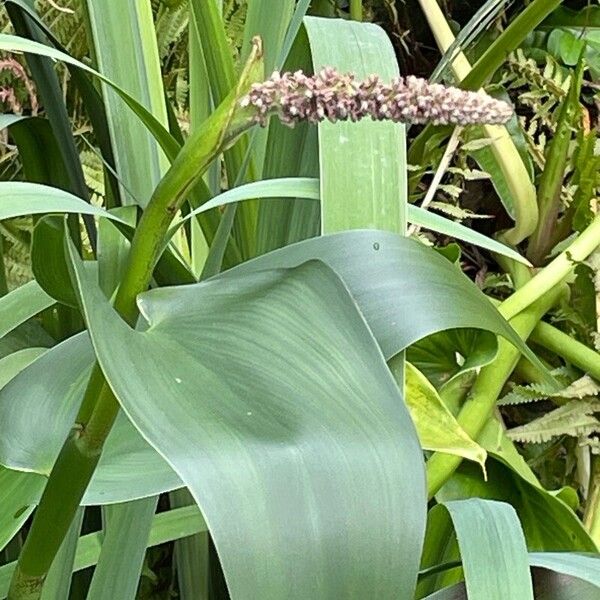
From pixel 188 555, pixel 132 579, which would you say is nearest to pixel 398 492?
pixel 132 579

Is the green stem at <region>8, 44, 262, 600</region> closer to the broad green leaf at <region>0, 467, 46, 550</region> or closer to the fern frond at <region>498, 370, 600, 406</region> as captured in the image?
the broad green leaf at <region>0, 467, 46, 550</region>

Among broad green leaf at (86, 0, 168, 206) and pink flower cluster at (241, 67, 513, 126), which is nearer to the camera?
pink flower cluster at (241, 67, 513, 126)

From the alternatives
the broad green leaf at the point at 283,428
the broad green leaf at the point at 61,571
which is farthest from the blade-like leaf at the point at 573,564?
the broad green leaf at the point at 61,571

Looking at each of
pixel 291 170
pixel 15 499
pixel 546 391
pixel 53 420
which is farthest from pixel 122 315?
pixel 546 391

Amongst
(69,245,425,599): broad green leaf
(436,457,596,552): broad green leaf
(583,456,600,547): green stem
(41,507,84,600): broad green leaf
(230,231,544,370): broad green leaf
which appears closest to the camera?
(69,245,425,599): broad green leaf

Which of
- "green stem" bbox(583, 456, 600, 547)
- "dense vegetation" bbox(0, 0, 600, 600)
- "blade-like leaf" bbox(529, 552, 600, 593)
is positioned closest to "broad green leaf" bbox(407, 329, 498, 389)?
"dense vegetation" bbox(0, 0, 600, 600)

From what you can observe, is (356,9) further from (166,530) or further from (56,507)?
(56,507)
